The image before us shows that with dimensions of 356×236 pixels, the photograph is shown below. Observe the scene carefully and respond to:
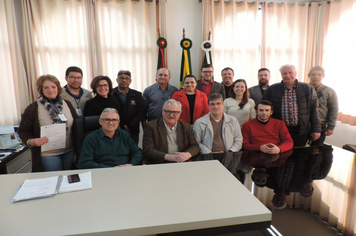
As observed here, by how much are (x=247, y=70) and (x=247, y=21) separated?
0.94 meters

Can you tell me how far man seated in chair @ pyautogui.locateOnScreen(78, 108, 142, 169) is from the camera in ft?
6.40

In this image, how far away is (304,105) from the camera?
107 inches

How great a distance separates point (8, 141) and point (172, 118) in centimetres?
222

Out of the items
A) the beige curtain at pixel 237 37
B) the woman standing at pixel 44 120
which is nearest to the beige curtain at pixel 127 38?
the beige curtain at pixel 237 37

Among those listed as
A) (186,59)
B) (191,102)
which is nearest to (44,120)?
(191,102)

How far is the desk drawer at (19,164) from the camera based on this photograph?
8.47 ft

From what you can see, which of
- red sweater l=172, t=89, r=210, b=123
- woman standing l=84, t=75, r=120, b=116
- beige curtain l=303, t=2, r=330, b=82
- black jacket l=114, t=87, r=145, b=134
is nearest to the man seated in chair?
woman standing l=84, t=75, r=120, b=116

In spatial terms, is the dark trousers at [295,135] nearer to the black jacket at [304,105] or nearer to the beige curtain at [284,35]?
the black jacket at [304,105]

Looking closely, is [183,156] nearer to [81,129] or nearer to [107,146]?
[107,146]

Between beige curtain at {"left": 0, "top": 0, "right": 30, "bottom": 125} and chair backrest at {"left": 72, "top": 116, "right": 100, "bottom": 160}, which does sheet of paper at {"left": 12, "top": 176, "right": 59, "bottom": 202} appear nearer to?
chair backrest at {"left": 72, "top": 116, "right": 100, "bottom": 160}

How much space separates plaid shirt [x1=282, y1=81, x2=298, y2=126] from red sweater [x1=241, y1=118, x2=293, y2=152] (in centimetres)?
41

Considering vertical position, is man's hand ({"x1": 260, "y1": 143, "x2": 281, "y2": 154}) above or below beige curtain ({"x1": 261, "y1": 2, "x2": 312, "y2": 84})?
below

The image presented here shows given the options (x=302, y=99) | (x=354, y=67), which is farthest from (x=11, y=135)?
(x=354, y=67)

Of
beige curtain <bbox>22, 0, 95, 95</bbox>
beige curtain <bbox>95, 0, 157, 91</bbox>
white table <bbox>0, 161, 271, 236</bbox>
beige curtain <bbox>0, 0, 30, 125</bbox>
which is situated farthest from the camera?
beige curtain <bbox>95, 0, 157, 91</bbox>
